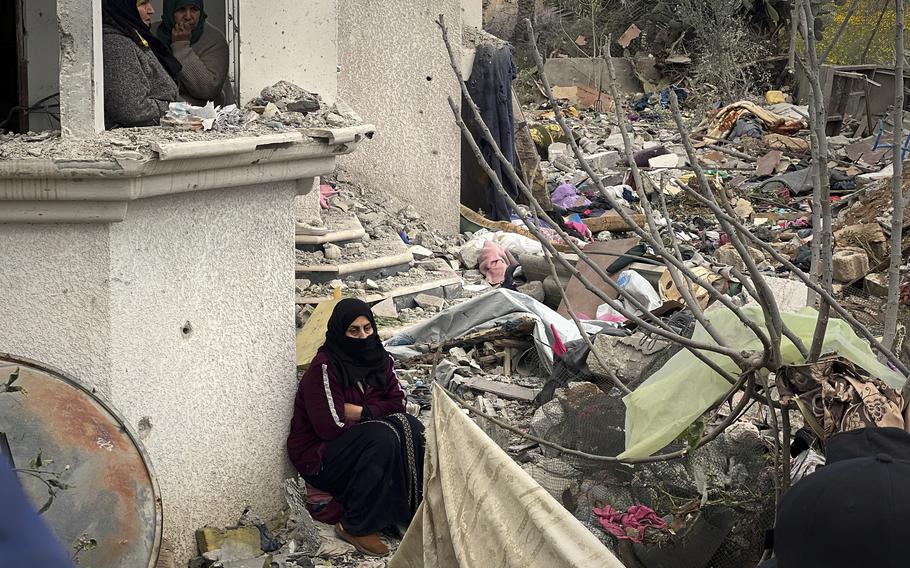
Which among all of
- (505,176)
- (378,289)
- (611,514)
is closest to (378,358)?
(611,514)

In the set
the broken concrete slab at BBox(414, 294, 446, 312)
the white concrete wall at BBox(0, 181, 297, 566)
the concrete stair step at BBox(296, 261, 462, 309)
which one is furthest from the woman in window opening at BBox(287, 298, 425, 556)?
the broken concrete slab at BBox(414, 294, 446, 312)

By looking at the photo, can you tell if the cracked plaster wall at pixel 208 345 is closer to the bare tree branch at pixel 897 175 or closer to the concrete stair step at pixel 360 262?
the concrete stair step at pixel 360 262

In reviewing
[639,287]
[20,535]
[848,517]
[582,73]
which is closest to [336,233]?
[639,287]

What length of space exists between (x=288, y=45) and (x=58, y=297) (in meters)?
1.79

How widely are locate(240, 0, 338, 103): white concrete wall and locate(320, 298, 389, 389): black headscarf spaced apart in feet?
3.14

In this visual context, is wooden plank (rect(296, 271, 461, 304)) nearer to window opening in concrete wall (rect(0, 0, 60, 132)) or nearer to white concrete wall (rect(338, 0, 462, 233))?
white concrete wall (rect(338, 0, 462, 233))

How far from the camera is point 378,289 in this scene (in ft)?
24.3

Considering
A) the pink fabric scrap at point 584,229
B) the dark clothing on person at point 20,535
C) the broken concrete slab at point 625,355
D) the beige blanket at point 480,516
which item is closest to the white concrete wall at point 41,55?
the beige blanket at point 480,516

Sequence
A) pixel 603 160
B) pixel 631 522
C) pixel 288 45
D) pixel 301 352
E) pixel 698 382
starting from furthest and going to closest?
pixel 603 160 → pixel 301 352 → pixel 288 45 → pixel 631 522 → pixel 698 382

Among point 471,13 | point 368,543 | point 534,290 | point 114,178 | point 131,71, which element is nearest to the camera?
point 114,178

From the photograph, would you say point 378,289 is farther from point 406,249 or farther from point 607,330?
point 607,330

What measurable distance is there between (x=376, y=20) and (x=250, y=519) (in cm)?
542

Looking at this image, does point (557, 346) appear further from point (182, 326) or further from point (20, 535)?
point (20, 535)

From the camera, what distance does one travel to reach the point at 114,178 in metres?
3.78
